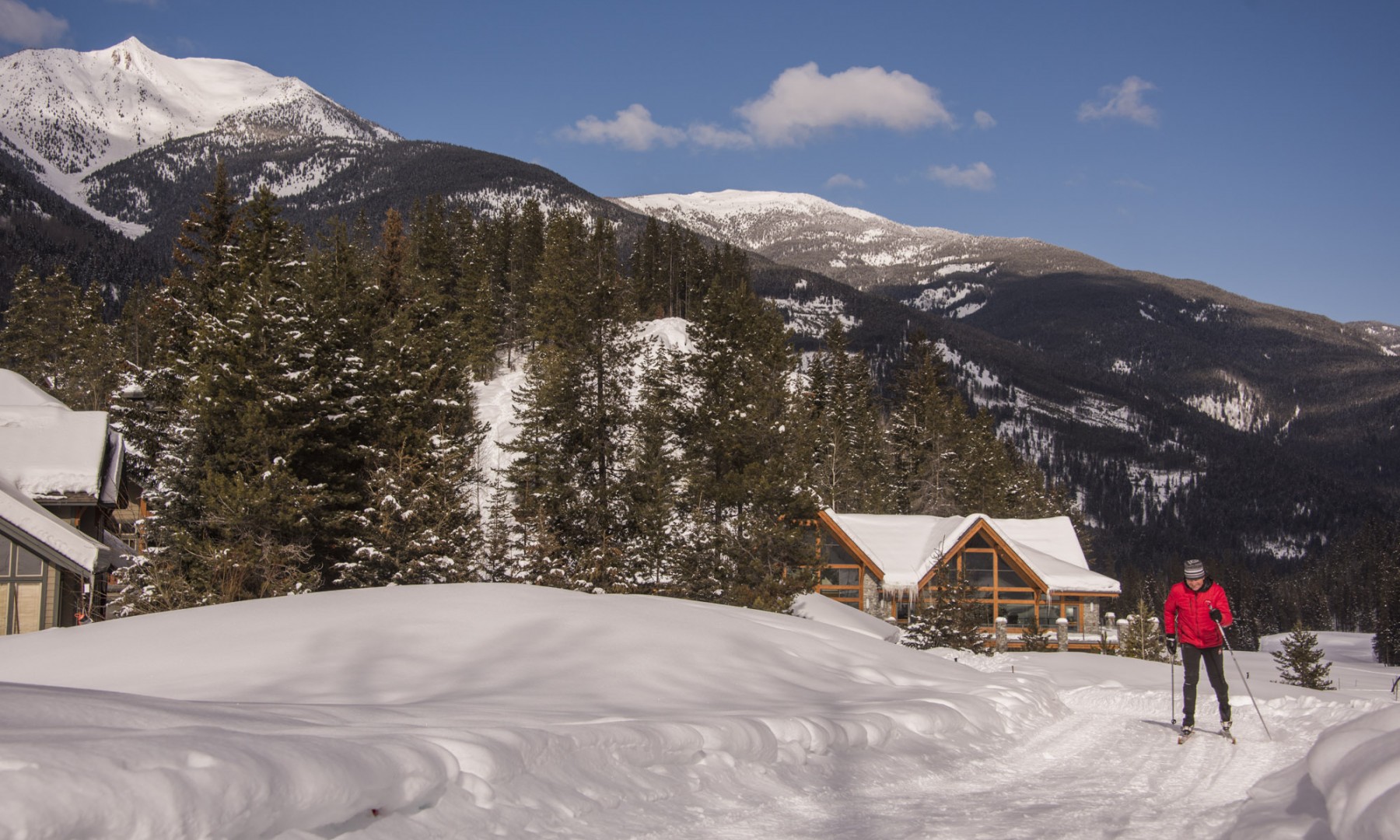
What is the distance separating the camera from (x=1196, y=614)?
36.3ft

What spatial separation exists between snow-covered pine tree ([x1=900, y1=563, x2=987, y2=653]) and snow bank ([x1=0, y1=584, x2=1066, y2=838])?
9410mm

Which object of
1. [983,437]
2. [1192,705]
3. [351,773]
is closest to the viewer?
[351,773]

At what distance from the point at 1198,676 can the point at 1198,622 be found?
0.76m

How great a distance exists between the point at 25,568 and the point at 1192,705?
26060 mm

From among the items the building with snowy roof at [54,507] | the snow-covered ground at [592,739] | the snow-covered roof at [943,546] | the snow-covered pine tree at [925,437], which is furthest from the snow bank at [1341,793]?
the snow-covered pine tree at [925,437]

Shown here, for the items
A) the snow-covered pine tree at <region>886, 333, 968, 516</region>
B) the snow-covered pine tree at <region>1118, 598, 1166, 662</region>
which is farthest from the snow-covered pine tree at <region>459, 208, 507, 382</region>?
the snow-covered pine tree at <region>1118, 598, 1166, 662</region>

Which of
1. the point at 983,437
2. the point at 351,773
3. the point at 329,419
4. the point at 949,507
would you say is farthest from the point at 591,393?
the point at 983,437

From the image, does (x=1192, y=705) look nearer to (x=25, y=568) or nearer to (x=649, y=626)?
(x=649, y=626)

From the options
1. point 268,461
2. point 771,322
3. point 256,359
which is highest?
point 771,322

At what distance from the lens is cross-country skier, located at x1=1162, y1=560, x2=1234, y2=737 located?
1071 centimetres

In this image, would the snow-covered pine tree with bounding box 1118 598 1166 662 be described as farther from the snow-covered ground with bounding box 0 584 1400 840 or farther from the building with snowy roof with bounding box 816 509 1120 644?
the snow-covered ground with bounding box 0 584 1400 840

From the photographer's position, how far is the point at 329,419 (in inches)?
1107

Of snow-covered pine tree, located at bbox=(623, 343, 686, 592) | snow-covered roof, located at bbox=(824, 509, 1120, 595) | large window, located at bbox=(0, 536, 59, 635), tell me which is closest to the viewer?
large window, located at bbox=(0, 536, 59, 635)

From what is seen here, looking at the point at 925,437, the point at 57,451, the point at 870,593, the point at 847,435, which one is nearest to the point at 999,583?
the point at 870,593
